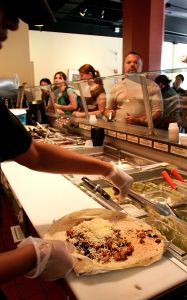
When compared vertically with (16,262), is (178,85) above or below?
above

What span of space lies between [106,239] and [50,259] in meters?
0.30

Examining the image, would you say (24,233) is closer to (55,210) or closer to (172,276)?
(55,210)

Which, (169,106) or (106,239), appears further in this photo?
(169,106)

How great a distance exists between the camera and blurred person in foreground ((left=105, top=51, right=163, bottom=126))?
2.14 m

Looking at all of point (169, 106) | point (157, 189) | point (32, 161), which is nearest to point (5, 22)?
point (32, 161)

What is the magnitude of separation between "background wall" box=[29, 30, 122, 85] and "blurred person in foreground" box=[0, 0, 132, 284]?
7.54 m

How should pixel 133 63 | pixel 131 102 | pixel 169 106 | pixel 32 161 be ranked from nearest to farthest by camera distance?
pixel 32 161 → pixel 169 106 → pixel 131 102 → pixel 133 63

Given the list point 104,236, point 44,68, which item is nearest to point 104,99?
point 104,236

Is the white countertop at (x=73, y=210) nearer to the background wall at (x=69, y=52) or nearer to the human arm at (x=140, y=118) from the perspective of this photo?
the human arm at (x=140, y=118)

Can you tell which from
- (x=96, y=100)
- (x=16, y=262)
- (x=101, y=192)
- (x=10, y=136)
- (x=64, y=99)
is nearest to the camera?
(x=16, y=262)

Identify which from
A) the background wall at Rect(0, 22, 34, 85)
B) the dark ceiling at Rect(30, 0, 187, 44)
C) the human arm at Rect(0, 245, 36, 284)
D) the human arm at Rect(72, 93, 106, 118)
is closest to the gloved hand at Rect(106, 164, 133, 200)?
the human arm at Rect(0, 245, 36, 284)

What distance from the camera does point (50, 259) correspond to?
84cm

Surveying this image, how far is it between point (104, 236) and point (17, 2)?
0.88 metres

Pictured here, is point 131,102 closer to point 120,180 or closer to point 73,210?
point 120,180
